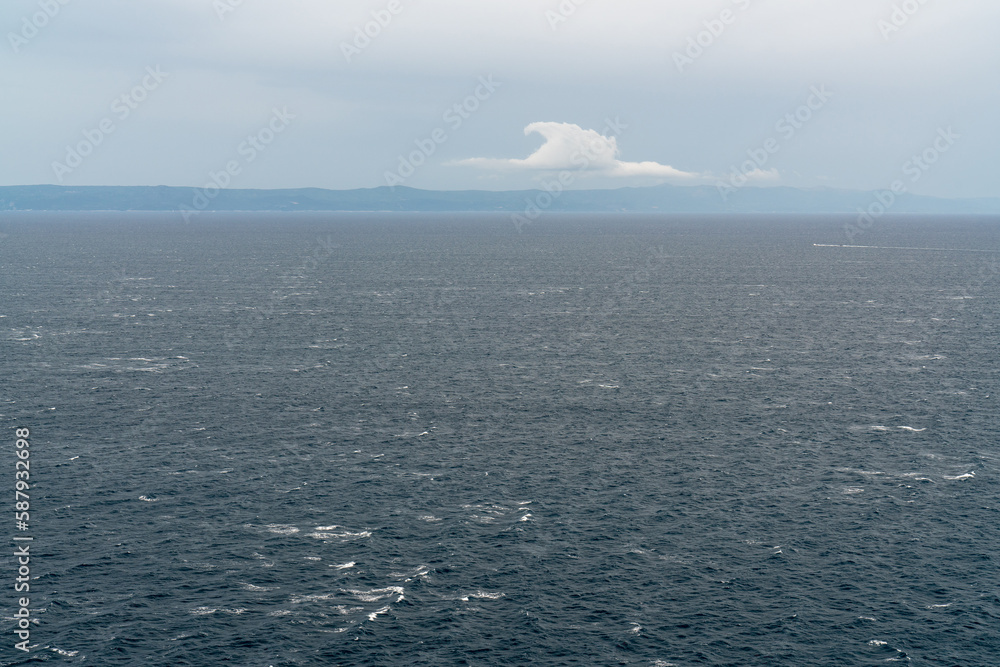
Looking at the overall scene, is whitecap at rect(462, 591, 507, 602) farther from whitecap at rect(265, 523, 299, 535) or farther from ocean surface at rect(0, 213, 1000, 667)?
whitecap at rect(265, 523, 299, 535)

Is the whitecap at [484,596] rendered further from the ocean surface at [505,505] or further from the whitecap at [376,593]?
the whitecap at [376,593]

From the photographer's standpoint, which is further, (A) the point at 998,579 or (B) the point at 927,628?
(A) the point at 998,579

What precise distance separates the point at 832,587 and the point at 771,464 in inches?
998

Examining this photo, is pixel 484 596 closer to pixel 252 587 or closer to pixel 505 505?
pixel 505 505

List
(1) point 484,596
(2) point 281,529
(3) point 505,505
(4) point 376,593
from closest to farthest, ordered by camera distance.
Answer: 1. (1) point 484,596
2. (4) point 376,593
3. (2) point 281,529
4. (3) point 505,505

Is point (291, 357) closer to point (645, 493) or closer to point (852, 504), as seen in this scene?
point (645, 493)

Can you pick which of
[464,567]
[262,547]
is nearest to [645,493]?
[464,567]

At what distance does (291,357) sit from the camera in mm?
136500

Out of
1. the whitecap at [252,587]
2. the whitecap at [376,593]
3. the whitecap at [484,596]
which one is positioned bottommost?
the whitecap at [484,596]
